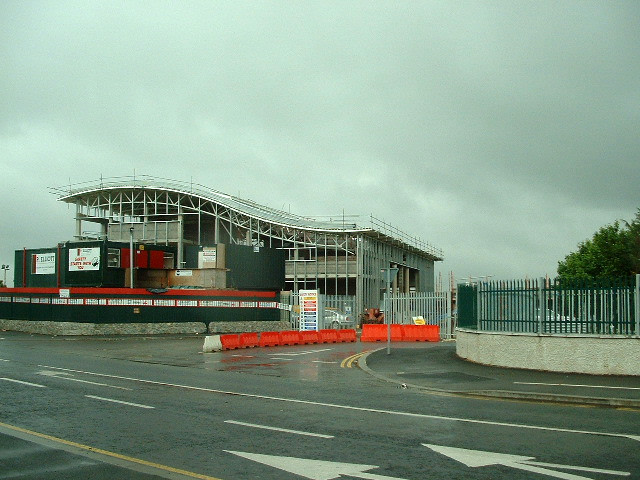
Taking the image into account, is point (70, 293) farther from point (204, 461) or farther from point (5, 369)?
point (204, 461)

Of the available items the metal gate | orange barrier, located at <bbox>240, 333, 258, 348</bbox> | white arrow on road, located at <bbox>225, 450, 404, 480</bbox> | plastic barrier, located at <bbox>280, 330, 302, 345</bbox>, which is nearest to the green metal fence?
white arrow on road, located at <bbox>225, 450, 404, 480</bbox>

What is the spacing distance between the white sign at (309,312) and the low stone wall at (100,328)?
8.46 meters

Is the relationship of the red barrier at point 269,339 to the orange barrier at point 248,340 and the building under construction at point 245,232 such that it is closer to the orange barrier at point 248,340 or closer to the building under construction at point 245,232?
the orange barrier at point 248,340

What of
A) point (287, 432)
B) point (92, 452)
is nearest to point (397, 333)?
point (287, 432)

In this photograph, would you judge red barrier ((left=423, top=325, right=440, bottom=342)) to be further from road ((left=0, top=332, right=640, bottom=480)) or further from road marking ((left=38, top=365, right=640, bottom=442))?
road marking ((left=38, top=365, right=640, bottom=442))

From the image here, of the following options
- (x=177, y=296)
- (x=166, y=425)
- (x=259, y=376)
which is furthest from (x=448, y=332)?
(x=166, y=425)

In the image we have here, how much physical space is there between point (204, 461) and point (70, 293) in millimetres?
32634

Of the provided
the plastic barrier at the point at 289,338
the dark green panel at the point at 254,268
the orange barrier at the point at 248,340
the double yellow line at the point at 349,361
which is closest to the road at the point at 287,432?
the double yellow line at the point at 349,361

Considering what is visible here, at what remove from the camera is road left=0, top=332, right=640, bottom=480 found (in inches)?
292

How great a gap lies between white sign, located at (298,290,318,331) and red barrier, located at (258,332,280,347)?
709 cm

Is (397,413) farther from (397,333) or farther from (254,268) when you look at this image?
Result: (254,268)

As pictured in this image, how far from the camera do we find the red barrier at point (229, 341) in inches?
1051

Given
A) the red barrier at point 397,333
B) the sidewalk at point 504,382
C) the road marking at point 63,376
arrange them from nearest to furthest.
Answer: the sidewalk at point 504,382 < the road marking at point 63,376 < the red barrier at point 397,333

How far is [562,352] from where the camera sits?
55.0 feet
